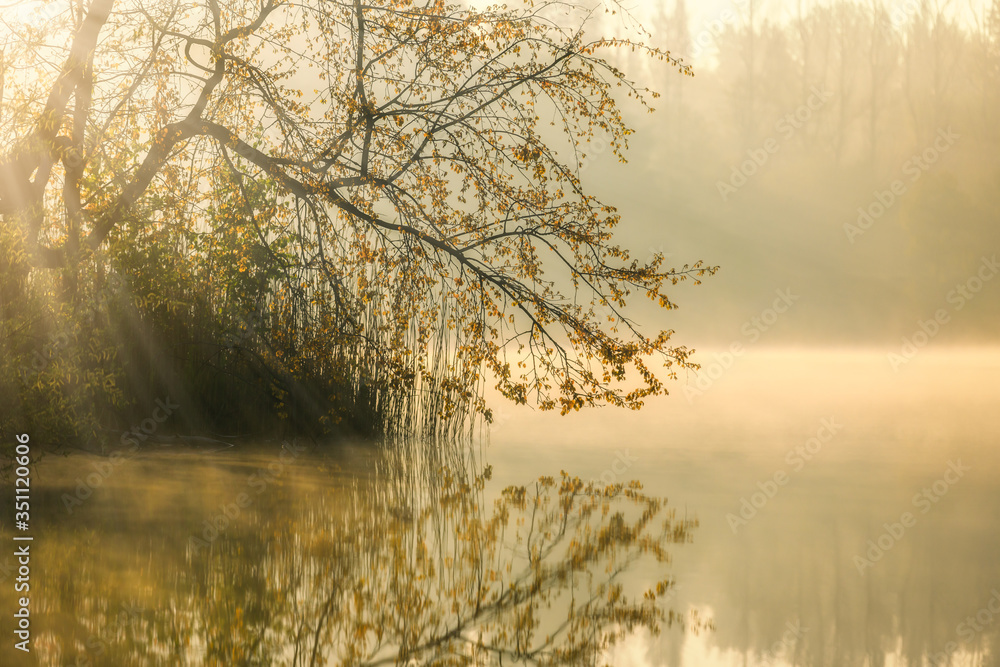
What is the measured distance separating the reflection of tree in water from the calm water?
0.8 inches

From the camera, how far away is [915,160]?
3809 centimetres

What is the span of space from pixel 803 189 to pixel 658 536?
40.1 meters

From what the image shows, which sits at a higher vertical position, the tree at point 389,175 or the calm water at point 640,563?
the tree at point 389,175

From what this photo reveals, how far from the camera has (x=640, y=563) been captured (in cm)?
520

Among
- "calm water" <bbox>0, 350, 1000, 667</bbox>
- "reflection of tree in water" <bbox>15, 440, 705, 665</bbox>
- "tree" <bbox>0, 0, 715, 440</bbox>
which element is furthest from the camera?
"tree" <bbox>0, 0, 715, 440</bbox>

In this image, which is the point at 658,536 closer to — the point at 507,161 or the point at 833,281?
the point at 507,161

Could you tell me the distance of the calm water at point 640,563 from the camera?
3965 mm

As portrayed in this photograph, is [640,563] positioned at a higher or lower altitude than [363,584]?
higher

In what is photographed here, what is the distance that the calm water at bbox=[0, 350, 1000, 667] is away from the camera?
396 centimetres

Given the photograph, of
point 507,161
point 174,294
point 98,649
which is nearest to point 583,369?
point 507,161

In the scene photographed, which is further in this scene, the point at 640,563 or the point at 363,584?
the point at 640,563

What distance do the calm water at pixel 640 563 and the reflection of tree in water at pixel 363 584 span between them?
0.02 meters

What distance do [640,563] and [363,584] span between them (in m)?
1.44

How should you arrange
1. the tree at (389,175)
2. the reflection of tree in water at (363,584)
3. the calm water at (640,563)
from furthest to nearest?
the tree at (389,175) → the calm water at (640,563) → the reflection of tree in water at (363,584)
